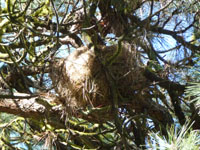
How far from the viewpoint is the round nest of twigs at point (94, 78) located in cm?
A: 171

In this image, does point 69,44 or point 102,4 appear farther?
point 69,44

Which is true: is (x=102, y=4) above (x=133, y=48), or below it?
above

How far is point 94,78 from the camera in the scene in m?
1.71

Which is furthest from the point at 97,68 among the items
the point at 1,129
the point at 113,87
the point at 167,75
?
the point at 1,129

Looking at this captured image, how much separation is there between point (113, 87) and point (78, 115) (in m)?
0.32

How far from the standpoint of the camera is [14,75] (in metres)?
2.19

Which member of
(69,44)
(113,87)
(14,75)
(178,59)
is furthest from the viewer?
(69,44)

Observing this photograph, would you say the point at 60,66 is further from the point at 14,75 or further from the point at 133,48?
the point at 14,75

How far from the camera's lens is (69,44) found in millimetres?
2334

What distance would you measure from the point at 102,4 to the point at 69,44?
597 mm

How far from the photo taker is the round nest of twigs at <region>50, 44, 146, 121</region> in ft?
5.62

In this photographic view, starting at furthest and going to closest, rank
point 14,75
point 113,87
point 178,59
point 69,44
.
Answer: point 69,44 < point 14,75 < point 178,59 < point 113,87

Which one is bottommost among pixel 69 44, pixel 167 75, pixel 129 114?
pixel 129 114

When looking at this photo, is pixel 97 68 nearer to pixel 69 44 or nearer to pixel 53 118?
pixel 53 118
